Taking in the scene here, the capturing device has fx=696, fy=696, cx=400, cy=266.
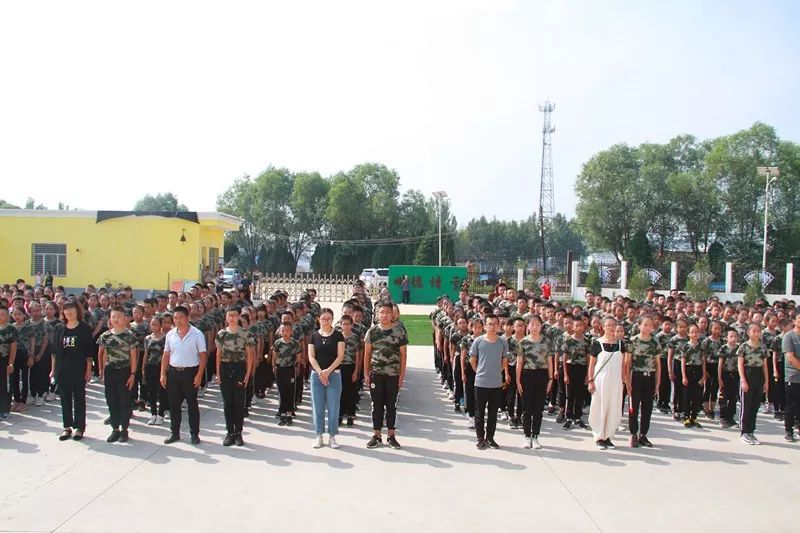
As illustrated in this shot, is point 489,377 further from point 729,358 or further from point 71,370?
point 71,370

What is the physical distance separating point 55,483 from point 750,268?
41.4 m

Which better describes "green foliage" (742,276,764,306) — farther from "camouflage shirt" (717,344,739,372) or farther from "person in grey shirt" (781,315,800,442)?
"person in grey shirt" (781,315,800,442)

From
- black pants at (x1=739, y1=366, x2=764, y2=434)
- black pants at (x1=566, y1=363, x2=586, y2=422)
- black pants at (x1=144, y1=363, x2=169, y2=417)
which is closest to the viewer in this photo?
black pants at (x1=739, y1=366, x2=764, y2=434)

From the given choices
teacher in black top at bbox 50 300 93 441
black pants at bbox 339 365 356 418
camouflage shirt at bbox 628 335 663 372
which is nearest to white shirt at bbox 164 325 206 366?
teacher in black top at bbox 50 300 93 441

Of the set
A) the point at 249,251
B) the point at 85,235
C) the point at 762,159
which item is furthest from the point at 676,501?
the point at 249,251

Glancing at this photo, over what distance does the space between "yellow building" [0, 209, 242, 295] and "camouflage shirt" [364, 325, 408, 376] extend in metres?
22.5

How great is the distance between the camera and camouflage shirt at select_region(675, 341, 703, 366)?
9766 millimetres

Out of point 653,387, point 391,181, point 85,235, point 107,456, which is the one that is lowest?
point 107,456

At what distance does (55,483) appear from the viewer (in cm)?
649

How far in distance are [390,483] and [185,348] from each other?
3.00 metres

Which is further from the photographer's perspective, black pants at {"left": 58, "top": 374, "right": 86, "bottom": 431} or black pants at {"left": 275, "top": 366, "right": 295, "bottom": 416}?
black pants at {"left": 275, "top": 366, "right": 295, "bottom": 416}

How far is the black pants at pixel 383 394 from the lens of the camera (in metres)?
8.16

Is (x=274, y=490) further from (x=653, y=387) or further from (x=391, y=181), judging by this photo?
(x=391, y=181)

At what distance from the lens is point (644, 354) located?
27.4ft
